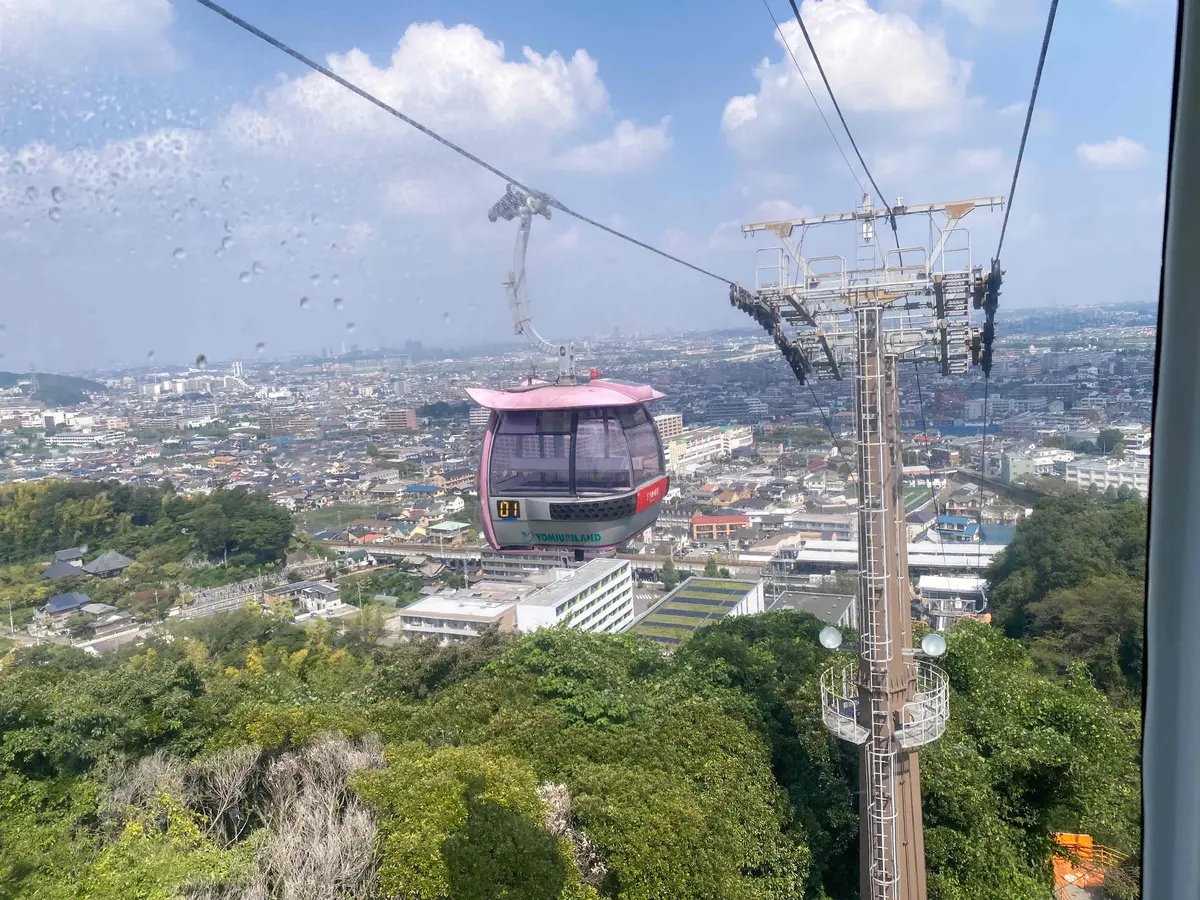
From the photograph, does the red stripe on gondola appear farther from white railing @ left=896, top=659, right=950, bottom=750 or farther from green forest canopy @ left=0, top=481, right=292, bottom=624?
green forest canopy @ left=0, top=481, right=292, bottom=624

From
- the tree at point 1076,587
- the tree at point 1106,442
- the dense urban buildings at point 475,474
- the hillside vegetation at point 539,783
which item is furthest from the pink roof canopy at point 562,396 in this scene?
the tree at point 1106,442

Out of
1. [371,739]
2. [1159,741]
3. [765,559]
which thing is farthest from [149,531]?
[1159,741]

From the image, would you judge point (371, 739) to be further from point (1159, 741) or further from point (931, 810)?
point (1159, 741)

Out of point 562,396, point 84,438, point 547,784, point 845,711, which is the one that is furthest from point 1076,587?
point 84,438

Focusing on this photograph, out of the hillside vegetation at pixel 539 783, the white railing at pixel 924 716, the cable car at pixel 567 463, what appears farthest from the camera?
the cable car at pixel 567 463

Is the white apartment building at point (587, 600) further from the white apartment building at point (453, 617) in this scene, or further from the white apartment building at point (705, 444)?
the white apartment building at point (705, 444)

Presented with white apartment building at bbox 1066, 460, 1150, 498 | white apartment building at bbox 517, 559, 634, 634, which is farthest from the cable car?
white apartment building at bbox 517, 559, 634, 634
